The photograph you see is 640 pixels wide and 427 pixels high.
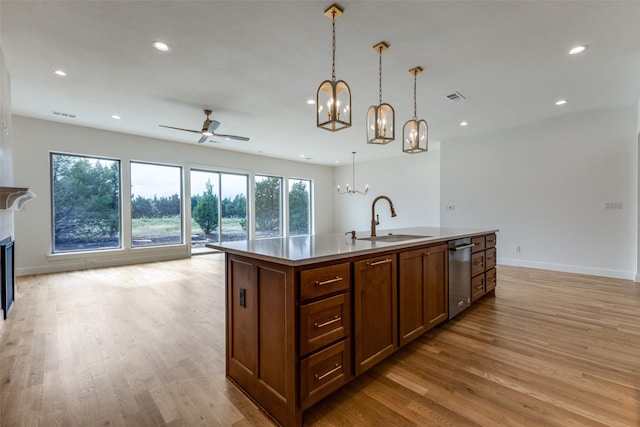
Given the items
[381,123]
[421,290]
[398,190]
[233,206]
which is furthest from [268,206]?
[421,290]

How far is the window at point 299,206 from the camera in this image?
31.5 feet

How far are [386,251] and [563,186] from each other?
16.5ft

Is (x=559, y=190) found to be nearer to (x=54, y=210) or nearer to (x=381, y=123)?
(x=381, y=123)

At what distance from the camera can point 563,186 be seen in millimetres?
5141

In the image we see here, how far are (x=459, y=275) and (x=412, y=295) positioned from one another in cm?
92

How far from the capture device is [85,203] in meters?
5.83

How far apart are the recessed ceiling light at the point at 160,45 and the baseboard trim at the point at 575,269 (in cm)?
658

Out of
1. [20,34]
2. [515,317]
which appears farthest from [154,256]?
[515,317]

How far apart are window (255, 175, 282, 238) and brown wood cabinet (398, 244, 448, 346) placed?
660cm

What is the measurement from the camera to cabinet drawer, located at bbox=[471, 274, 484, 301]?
3.15 metres

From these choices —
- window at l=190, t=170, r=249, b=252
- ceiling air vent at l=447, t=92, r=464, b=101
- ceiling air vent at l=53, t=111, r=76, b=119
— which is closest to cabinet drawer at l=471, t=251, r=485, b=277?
ceiling air vent at l=447, t=92, r=464, b=101

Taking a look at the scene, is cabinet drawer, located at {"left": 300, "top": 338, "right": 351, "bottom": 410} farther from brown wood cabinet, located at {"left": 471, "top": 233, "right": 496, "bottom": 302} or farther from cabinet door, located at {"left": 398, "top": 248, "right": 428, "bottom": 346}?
brown wood cabinet, located at {"left": 471, "top": 233, "right": 496, "bottom": 302}

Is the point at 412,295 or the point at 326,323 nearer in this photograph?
the point at 326,323

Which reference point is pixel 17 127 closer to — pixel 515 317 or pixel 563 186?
pixel 515 317
